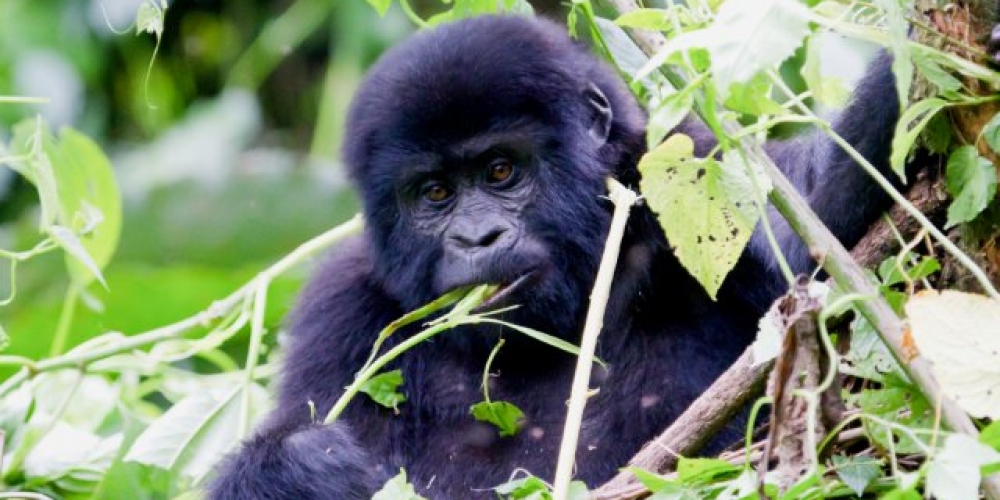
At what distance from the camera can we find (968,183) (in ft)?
5.62

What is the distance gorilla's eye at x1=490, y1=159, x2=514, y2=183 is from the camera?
2502 mm

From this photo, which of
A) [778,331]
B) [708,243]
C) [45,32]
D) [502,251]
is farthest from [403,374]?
[45,32]

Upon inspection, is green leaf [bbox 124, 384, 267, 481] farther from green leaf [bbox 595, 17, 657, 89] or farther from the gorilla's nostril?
green leaf [bbox 595, 17, 657, 89]

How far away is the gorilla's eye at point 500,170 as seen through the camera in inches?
98.5

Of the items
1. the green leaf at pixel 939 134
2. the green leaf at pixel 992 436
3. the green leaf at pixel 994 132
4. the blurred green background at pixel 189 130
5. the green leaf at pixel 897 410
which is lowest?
the blurred green background at pixel 189 130

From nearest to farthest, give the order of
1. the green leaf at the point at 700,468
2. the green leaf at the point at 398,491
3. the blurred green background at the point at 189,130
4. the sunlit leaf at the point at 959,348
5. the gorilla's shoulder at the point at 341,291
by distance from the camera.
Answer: the sunlit leaf at the point at 959,348, the green leaf at the point at 700,468, the green leaf at the point at 398,491, the gorilla's shoulder at the point at 341,291, the blurred green background at the point at 189,130

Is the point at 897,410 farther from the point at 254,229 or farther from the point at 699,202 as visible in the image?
the point at 254,229

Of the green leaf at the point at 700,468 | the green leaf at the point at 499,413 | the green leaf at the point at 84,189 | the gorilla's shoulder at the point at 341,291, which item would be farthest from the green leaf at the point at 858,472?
the green leaf at the point at 84,189

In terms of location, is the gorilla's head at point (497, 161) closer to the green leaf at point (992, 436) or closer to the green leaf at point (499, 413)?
the green leaf at point (499, 413)

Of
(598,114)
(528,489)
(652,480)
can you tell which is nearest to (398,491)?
(528,489)

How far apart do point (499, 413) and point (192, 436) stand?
26.9 inches

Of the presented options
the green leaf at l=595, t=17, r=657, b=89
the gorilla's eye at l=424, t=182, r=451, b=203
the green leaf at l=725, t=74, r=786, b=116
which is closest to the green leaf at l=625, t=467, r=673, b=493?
the green leaf at l=725, t=74, r=786, b=116

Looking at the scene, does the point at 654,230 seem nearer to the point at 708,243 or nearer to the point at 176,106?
the point at 708,243

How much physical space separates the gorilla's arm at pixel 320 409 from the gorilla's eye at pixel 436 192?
21 centimetres
